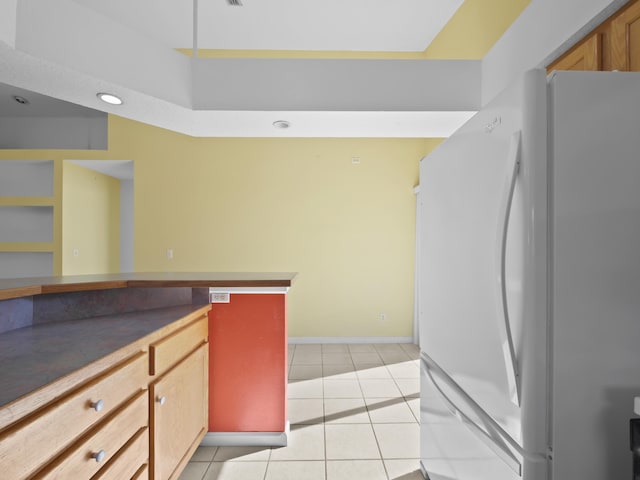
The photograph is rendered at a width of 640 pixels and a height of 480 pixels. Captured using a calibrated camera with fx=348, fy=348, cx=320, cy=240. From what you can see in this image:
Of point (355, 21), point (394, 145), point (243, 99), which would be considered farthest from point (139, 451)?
point (394, 145)

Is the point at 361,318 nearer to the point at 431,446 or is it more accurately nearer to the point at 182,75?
the point at 431,446

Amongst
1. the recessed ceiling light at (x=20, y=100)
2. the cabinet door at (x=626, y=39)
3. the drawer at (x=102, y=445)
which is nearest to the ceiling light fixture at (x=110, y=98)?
the drawer at (x=102, y=445)

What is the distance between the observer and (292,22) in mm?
3521

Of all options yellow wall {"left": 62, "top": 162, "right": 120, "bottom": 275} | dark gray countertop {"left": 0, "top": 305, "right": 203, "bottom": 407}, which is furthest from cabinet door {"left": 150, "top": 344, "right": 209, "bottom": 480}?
yellow wall {"left": 62, "top": 162, "right": 120, "bottom": 275}

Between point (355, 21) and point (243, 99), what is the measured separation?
1.84 meters

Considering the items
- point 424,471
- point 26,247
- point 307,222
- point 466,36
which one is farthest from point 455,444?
point 26,247

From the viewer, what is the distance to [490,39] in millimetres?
2490

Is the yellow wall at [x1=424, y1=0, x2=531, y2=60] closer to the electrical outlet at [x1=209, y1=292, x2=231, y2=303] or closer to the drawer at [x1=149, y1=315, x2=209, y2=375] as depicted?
the electrical outlet at [x1=209, y1=292, x2=231, y2=303]

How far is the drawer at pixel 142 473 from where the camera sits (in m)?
1.36

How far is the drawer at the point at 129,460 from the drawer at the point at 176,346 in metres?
0.25

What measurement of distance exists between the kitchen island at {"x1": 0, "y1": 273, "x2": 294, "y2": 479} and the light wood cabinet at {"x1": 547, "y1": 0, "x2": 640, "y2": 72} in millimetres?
1865

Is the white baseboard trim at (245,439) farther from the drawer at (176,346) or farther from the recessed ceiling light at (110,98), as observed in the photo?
the recessed ceiling light at (110,98)

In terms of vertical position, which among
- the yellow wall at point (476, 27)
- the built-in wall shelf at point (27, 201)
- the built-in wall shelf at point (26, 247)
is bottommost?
the built-in wall shelf at point (26, 247)

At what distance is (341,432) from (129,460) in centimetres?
154
